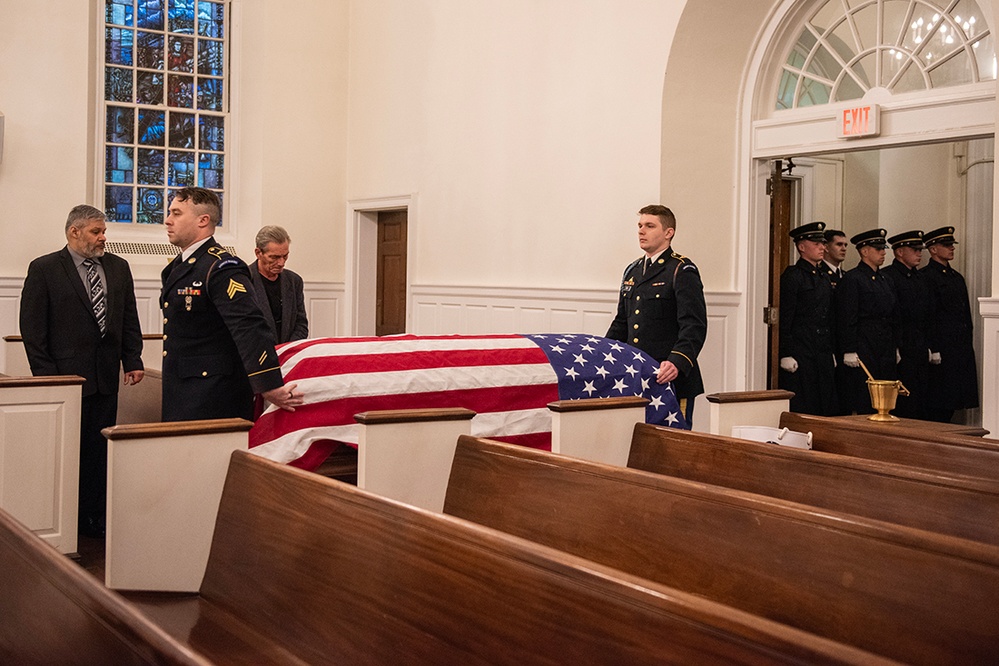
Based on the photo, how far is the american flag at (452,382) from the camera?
11.7 ft

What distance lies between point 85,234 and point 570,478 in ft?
8.93

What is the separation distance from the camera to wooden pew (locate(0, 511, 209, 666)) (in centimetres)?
126

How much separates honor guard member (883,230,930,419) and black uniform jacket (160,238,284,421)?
5.07 meters

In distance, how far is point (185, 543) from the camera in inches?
106

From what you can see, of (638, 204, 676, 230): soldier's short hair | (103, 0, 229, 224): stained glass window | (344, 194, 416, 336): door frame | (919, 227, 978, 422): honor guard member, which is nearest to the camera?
(638, 204, 676, 230): soldier's short hair

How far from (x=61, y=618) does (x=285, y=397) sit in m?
2.00

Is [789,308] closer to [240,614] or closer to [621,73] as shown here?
[621,73]

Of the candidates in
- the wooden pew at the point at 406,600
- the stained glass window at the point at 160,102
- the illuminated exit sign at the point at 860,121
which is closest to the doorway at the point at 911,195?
the illuminated exit sign at the point at 860,121

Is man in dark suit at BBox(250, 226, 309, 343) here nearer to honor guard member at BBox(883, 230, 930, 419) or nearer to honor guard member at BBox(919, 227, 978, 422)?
honor guard member at BBox(883, 230, 930, 419)

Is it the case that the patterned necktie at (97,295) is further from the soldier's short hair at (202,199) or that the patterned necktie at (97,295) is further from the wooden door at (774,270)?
the wooden door at (774,270)

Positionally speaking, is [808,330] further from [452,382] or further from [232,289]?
[232,289]

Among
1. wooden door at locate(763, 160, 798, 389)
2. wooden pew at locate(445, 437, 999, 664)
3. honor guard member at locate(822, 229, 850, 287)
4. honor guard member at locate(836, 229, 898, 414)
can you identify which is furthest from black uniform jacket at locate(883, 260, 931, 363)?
wooden pew at locate(445, 437, 999, 664)

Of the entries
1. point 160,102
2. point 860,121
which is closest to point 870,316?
point 860,121

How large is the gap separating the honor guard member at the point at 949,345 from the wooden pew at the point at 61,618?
22.1ft
